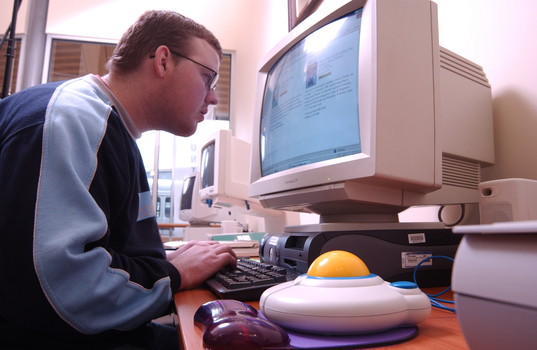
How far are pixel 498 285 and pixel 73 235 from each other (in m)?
0.52

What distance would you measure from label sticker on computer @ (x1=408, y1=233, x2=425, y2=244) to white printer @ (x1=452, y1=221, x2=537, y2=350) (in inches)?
17.5

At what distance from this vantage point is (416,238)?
0.71 metres

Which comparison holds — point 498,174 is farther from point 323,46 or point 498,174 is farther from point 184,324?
point 184,324

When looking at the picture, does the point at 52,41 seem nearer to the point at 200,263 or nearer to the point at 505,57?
the point at 200,263

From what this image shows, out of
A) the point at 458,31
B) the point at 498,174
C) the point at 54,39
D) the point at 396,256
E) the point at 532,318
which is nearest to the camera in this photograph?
the point at 532,318

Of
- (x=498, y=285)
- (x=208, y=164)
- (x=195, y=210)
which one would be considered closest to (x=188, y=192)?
(x=195, y=210)

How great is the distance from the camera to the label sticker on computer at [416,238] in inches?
27.7

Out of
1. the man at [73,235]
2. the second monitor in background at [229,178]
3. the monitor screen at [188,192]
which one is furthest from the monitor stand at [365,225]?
the monitor screen at [188,192]

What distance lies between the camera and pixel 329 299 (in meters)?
0.37


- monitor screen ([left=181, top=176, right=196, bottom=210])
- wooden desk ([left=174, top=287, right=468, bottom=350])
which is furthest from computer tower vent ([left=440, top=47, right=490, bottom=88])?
monitor screen ([left=181, top=176, right=196, bottom=210])

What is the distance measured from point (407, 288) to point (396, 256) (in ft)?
0.91

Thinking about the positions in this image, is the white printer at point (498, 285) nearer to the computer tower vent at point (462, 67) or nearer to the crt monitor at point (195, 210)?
the computer tower vent at point (462, 67)

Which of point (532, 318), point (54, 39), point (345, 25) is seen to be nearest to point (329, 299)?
point (532, 318)

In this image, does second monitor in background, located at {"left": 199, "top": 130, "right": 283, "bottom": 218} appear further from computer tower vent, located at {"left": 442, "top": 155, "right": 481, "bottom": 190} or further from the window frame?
the window frame
